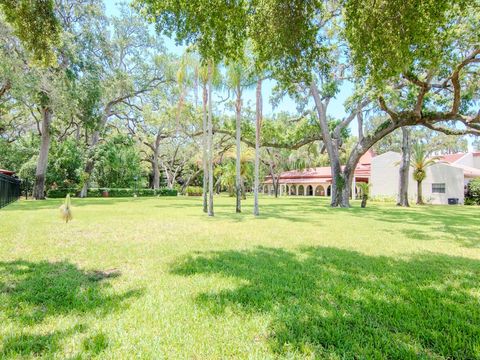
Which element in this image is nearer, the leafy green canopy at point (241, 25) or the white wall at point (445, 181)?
the leafy green canopy at point (241, 25)

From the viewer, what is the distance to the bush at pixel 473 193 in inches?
1089

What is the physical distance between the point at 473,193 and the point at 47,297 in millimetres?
34376

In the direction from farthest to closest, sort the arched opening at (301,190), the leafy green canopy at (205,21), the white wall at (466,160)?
the arched opening at (301,190), the white wall at (466,160), the leafy green canopy at (205,21)

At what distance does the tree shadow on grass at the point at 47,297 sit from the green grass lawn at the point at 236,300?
14 millimetres

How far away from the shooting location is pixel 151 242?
756 centimetres

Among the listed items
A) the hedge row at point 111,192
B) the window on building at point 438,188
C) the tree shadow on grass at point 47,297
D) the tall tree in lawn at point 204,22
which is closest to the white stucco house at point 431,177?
the window on building at point 438,188

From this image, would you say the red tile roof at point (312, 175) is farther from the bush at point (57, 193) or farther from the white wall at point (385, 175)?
the bush at point (57, 193)

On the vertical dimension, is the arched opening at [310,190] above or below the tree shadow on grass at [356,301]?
above

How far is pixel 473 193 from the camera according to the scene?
28.1 m

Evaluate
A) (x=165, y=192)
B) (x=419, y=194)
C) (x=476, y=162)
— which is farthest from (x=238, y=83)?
(x=476, y=162)

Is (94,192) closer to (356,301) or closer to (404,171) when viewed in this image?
(404,171)

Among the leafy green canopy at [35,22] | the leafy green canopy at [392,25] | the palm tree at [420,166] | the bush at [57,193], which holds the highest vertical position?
the leafy green canopy at [35,22]

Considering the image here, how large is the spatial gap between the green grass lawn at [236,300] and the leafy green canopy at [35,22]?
4.89 meters

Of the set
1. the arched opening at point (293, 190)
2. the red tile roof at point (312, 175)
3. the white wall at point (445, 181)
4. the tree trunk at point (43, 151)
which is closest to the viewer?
the tree trunk at point (43, 151)
